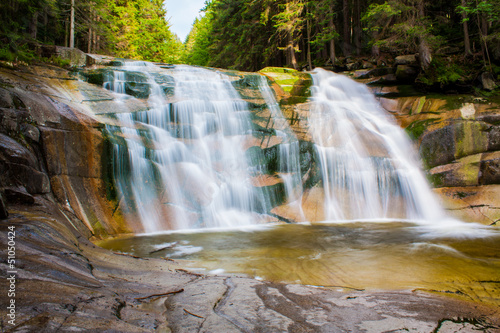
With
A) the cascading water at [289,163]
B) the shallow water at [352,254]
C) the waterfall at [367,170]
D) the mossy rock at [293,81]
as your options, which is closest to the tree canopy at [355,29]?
the mossy rock at [293,81]

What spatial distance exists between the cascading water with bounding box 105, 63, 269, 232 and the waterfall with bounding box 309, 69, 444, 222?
2.45 m

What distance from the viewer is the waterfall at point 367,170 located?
9008mm

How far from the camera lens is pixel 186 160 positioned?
9086 mm

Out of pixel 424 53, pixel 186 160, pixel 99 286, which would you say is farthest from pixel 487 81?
pixel 99 286

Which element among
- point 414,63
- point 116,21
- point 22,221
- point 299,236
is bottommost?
point 299,236

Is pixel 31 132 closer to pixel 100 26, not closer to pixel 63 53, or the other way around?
pixel 63 53

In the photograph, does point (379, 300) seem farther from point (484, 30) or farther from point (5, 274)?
point (484, 30)

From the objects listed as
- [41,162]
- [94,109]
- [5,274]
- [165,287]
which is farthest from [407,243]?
[94,109]

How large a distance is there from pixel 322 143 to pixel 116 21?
23831 millimetres

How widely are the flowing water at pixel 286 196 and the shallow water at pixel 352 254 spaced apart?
0.9 inches

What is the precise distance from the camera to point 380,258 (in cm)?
491

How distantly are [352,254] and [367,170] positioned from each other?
506cm

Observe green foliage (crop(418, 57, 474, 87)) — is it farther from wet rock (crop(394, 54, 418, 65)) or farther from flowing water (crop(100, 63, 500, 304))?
flowing water (crop(100, 63, 500, 304))

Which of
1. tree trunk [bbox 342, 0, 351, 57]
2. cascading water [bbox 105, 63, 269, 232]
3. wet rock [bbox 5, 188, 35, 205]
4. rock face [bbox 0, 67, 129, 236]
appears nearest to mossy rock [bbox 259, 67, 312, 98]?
cascading water [bbox 105, 63, 269, 232]
